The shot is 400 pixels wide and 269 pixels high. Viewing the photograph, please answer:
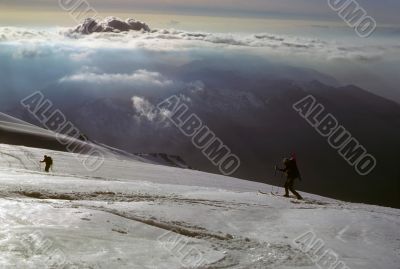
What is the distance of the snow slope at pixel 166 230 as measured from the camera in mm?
8539

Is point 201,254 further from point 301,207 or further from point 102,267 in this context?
point 301,207

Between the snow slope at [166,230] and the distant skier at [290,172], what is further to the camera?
the distant skier at [290,172]

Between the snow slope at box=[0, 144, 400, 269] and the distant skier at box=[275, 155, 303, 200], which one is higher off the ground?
the distant skier at box=[275, 155, 303, 200]

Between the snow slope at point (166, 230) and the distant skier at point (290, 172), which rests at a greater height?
the distant skier at point (290, 172)

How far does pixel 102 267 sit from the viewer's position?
26.1 feet

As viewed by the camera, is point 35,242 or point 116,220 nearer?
point 35,242

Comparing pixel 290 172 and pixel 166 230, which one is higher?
pixel 290 172

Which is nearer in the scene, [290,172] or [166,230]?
→ [166,230]

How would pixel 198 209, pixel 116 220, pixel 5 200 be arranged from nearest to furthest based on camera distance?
pixel 116 220, pixel 5 200, pixel 198 209

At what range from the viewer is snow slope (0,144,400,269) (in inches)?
336

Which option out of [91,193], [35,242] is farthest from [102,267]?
[91,193]

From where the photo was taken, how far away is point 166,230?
10672 mm

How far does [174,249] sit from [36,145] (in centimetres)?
4879

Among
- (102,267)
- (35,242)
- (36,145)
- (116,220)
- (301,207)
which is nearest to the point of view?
(102,267)
